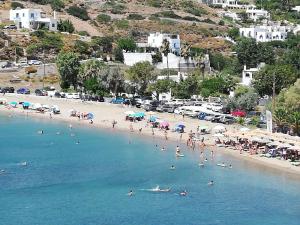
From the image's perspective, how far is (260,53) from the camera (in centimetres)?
12631

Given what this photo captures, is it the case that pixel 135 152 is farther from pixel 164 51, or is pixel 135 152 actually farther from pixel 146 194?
pixel 164 51

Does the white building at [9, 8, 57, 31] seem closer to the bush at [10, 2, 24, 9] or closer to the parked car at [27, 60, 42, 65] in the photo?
the bush at [10, 2, 24, 9]

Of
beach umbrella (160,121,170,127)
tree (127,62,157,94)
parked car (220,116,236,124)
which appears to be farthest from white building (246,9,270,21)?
beach umbrella (160,121,170,127)

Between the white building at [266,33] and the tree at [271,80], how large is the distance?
61.2 meters

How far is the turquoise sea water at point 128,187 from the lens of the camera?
160 feet

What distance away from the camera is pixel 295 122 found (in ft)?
223

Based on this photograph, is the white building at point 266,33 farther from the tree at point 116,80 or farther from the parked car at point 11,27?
the tree at point 116,80

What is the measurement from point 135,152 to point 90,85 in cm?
2801

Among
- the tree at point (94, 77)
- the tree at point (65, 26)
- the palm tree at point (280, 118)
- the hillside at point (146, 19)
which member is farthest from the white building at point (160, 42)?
the palm tree at point (280, 118)

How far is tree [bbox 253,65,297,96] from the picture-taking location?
92188 millimetres

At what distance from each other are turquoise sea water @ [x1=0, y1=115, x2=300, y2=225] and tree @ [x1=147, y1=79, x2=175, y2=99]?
19.7 metres

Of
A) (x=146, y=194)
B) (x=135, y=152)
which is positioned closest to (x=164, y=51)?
(x=135, y=152)

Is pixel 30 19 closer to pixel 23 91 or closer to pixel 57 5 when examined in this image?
pixel 57 5

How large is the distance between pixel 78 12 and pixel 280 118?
3705 inches
